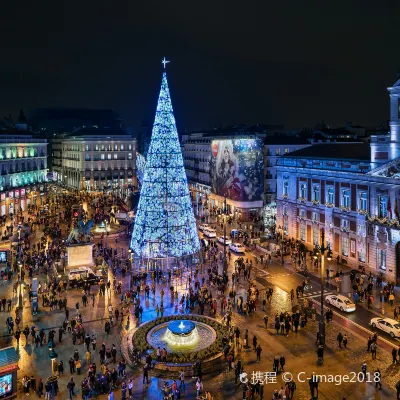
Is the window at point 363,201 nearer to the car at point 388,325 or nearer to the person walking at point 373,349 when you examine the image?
the car at point 388,325

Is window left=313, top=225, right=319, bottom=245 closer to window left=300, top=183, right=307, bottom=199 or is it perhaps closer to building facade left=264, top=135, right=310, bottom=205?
window left=300, top=183, right=307, bottom=199

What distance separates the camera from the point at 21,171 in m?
80.5

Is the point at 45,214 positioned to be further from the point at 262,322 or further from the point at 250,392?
the point at 250,392

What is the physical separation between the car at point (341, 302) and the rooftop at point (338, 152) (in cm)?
1532

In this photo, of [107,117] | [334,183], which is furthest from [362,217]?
[107,117]

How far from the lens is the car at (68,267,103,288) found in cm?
3678

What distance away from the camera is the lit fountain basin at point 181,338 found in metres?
24.6

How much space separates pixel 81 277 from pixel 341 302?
69.6ft

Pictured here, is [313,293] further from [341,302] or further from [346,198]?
[346,198]

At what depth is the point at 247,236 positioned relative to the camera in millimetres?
54438

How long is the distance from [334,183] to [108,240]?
92.2 ft

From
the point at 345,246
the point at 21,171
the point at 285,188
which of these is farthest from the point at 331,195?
the point at 21,171

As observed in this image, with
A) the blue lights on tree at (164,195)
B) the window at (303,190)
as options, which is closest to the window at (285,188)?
the window at (303,190)

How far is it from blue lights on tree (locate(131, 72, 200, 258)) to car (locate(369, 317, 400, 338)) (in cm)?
1753
